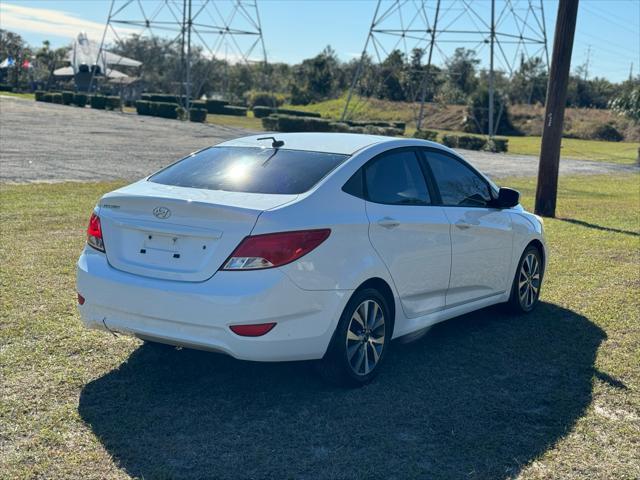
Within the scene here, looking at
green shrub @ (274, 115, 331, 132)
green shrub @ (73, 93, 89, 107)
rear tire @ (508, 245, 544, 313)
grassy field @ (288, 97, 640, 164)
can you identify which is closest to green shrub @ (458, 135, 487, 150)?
green shrub @ (274, 115, 331, 132)

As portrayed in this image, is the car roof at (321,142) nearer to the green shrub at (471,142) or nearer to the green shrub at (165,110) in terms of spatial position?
the green shrub at (471,142)

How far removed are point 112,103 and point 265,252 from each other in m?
60.4

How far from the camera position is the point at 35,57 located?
118 meters

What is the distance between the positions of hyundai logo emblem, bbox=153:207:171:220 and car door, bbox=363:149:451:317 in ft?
4.45

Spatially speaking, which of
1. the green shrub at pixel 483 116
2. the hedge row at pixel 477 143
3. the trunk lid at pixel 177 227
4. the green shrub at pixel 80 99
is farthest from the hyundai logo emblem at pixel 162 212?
the green shrub at pixel 80 99

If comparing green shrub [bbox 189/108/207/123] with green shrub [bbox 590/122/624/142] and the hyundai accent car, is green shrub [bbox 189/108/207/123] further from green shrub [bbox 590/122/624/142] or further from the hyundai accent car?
the hyundai accent car

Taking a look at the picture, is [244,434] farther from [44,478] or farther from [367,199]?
[367,199]

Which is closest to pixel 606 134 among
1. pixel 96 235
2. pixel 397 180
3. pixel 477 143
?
pixel 477 143

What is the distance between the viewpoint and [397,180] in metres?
6.00

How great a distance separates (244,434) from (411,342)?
2.37 meters

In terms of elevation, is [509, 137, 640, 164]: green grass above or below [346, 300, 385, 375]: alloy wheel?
below

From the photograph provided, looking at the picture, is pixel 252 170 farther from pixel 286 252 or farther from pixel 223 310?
pixel 223 310

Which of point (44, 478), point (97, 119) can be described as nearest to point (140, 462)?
point (44, 478)

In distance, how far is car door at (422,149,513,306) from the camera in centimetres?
645
